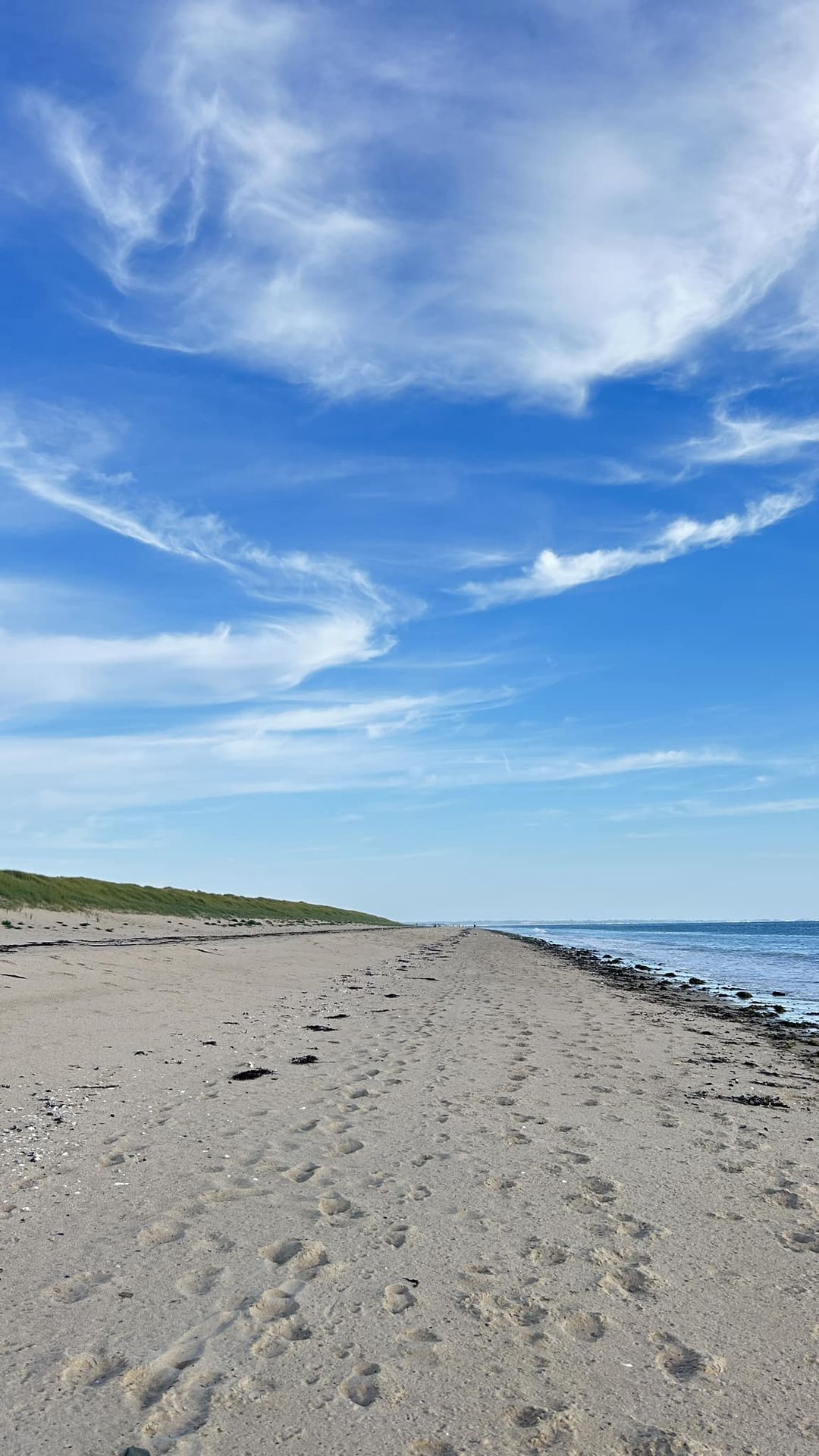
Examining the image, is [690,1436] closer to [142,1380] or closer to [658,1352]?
[658,1352]

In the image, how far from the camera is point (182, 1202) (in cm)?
645

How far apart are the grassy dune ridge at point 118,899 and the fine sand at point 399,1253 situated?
112 ft

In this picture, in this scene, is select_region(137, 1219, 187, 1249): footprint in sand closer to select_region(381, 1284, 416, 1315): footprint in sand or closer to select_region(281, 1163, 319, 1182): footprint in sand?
select_region(281, 1163, 319, 1182): footprint in sand

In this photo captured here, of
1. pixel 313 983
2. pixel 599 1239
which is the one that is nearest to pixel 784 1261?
pixel 599 1239

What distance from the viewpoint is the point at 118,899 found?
5572 centimetres

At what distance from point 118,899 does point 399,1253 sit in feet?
176

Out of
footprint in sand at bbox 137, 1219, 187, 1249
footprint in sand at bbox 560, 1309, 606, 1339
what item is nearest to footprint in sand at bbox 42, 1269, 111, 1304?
footprint in sand at bbox 137, 1219, 187, 1249

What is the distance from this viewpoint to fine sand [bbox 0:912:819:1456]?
156 inches

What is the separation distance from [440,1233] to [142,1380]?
7.87 feet

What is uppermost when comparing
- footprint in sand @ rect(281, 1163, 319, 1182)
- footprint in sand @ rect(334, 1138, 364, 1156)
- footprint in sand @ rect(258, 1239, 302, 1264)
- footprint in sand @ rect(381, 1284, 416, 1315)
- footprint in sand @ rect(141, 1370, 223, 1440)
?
footprint in sand @ rect(334, 1138, 364, 1156)

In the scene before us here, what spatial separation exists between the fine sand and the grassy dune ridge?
34112mm

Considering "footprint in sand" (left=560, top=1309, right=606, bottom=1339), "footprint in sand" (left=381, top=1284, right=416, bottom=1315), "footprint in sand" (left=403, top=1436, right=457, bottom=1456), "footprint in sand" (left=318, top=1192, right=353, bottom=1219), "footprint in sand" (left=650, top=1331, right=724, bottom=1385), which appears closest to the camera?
"footprint in sand" (left=403, top=1436, right=457, bottom=1456)

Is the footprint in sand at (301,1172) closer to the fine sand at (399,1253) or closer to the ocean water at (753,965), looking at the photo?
the fine sand at (399,1253)

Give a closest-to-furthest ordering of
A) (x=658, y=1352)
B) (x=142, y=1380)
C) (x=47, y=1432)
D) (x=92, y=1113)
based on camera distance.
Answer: (x=47, y=1432)
(x=142, y=1380)
(x=658, y=1352)
(x=92, y=1113)
